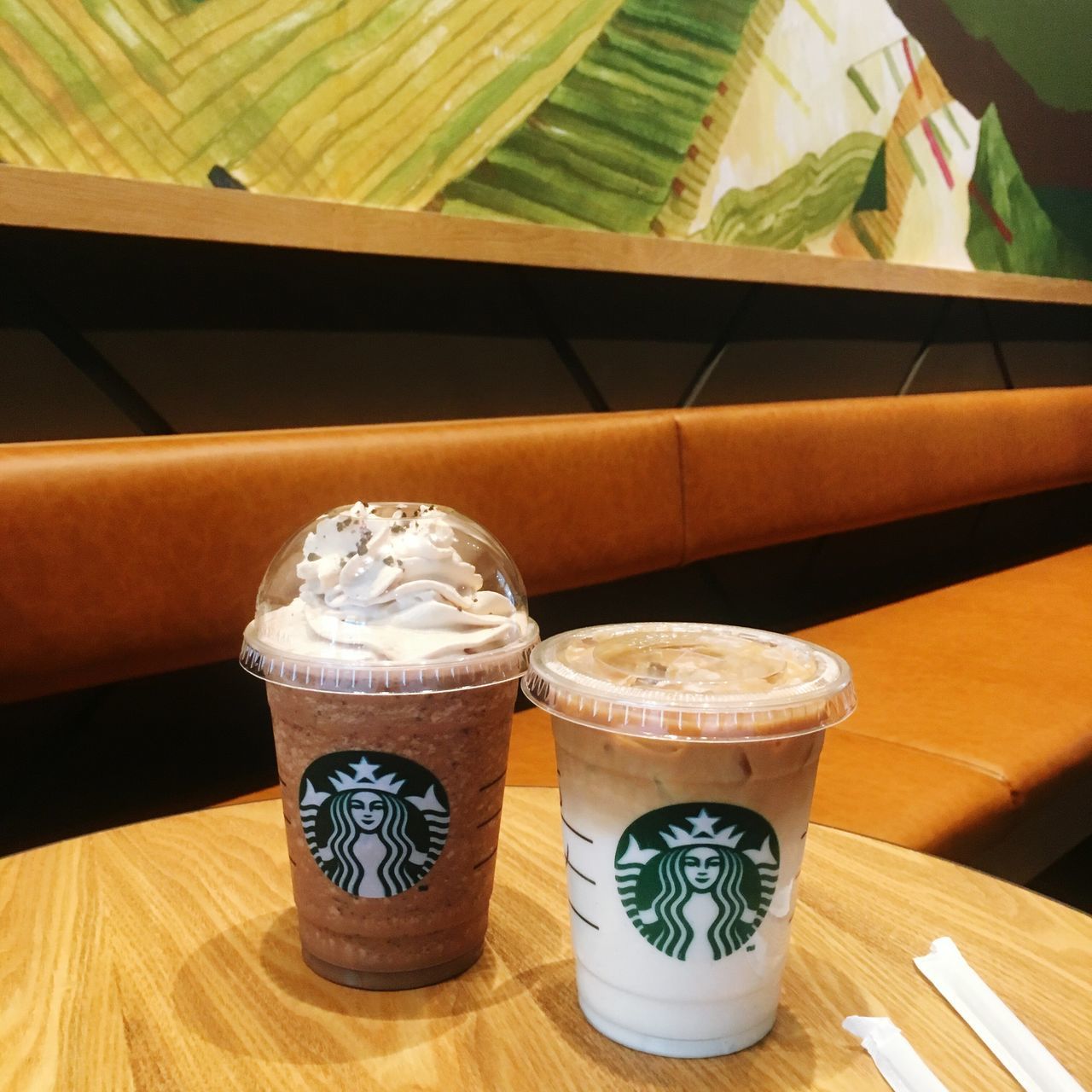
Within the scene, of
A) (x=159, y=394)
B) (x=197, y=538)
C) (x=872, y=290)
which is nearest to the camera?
(x=197, y=538)

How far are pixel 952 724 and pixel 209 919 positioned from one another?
133 centimetres

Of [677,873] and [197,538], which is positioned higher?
[677,873]

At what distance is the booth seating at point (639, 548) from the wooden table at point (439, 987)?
0.45 metres

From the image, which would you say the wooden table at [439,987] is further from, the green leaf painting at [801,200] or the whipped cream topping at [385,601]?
the green leaf painting at [801,200]

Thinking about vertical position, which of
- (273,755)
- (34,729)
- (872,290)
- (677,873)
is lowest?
(273,755)

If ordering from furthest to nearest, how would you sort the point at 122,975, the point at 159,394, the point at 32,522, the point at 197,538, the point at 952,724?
the point at 952,724
the point at 159,394
the point at 197,538
the point at 32,522
the point at 122,975

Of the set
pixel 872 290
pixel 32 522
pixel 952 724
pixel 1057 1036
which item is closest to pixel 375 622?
pixel 1057 1036

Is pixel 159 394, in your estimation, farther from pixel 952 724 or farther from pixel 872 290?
pixel 872 290

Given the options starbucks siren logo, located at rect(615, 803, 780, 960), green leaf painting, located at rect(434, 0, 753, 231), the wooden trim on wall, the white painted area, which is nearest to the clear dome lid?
starbucks siren logo, located at rect(615, 803, 780, 960)

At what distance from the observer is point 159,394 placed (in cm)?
159

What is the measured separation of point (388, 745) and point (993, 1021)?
0.43m

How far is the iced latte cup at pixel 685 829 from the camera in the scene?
22.7 inches

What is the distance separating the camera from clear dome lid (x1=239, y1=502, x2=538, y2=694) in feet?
2.13

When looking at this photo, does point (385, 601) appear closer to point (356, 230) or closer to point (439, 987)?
point (439, 987)
